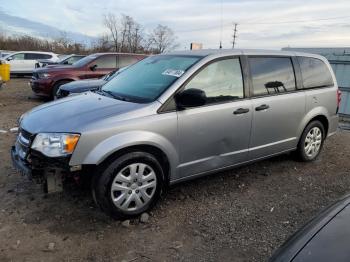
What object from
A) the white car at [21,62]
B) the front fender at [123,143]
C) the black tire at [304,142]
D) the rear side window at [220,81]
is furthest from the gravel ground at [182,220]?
the white car at [21,62]

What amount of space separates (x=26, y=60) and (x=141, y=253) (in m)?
19.0

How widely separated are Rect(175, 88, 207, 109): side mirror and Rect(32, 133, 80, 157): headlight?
1114 mm

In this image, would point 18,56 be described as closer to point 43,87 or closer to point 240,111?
point 43,87

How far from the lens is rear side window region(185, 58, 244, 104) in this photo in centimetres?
395

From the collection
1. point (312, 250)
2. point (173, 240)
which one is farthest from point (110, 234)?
point (312, 250)

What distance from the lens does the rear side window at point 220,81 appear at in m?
3.95

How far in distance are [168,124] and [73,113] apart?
97 cm

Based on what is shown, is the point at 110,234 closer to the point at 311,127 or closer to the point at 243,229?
the point at 243,229

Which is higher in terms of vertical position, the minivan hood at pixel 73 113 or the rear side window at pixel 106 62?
the rear side window at pixel 106 62

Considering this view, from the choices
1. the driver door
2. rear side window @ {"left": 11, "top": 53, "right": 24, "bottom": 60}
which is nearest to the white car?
rear side window @ {"left": 11, "top": 53, "right": 24, "bottom": 60}

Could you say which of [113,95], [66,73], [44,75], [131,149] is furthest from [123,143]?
[44,75]

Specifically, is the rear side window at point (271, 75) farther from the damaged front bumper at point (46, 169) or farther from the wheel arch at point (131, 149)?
the damaged front bumper at point (46, 169)

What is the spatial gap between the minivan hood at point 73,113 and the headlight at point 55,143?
2.4 inches

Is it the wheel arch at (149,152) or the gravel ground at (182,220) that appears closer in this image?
the gravel ground at (182,220)
